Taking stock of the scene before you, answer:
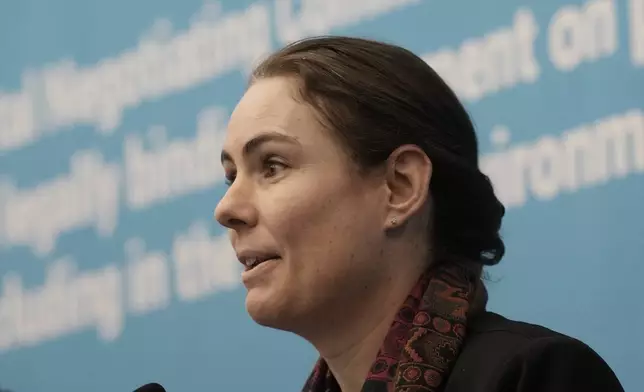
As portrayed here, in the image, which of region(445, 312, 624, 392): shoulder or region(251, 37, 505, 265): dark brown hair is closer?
region(445, 312, 624, 392): shoulder

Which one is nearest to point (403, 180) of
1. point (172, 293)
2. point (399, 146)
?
point (399, 146)

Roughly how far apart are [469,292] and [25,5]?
5.92ft

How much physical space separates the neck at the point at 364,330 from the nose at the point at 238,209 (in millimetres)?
155

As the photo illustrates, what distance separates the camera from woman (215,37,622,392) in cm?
137

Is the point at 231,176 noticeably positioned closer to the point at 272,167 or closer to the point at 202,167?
the point at 272,167

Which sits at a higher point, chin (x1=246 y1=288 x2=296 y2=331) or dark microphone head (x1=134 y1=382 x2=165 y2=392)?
chin (x1=246 y1=288 x2=296 y2=331)

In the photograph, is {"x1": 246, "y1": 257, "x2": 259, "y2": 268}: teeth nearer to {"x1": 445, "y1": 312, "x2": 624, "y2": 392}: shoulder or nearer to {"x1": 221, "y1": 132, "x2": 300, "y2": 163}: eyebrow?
{"x1": 221, "y1": 132, "x2": 300, "y2": 163}: eyebrow

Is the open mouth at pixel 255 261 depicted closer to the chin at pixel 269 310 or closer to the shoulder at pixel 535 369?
the chin at pixel 269 310

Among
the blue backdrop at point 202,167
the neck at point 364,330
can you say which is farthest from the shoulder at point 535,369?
the blue backdrop at point 202,167

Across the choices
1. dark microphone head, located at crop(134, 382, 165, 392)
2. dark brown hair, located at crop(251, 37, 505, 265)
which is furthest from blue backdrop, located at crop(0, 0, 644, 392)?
dark microphone head, located at crop(134, 382, 165, 392)

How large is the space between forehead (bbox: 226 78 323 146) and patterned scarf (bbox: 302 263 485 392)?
23 cm

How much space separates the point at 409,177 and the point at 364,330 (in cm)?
19

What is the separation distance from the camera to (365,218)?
54.9 inches

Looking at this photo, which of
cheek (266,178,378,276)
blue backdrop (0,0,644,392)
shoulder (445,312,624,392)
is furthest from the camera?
blue backdrop (0,0,644,392)
